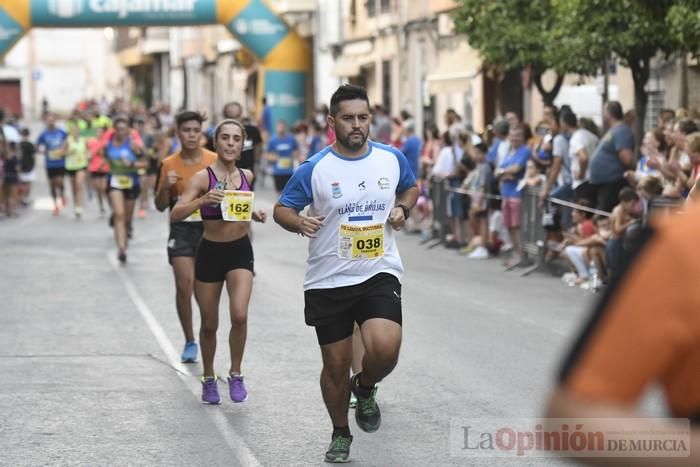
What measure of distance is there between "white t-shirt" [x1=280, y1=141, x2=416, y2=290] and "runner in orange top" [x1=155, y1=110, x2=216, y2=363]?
3.06m

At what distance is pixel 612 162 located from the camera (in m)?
17.2

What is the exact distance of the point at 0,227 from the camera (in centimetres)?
2708

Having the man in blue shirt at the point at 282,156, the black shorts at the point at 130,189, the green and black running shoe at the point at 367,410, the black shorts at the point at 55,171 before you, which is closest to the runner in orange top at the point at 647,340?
the green and black running shoe at the point at 367,410

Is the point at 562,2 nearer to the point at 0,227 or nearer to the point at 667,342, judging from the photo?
the point at 0,227

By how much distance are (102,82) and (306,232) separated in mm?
100822

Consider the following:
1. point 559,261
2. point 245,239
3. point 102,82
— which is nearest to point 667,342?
point 245,239

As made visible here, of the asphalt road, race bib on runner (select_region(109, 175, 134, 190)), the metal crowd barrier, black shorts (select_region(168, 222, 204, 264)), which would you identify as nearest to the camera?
the asphalt road

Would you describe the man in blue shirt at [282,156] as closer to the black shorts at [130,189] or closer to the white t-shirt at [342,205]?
the black shorts at [130,189]

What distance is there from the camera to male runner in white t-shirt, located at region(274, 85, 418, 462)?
743 centimetres

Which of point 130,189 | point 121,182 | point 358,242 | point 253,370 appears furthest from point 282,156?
point 358,242

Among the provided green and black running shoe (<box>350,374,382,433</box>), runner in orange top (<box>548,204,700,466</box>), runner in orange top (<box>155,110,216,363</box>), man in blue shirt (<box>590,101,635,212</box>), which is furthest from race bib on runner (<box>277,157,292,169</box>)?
runner in orange top (<box>548,204,700,466</box>)

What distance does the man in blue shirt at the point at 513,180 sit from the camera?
19.1m

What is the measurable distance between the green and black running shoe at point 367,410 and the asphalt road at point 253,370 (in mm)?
162

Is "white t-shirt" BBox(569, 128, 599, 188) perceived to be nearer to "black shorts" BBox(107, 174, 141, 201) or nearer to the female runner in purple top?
"black shorts" BBox(107, 174, 141, 201)
